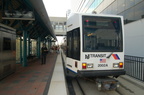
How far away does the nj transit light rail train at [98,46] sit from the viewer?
179 inches

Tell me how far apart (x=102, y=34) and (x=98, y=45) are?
0.46 m

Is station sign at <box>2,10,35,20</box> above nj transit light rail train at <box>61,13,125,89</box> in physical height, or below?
above

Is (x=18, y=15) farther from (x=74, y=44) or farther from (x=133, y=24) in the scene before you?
(x=133, y=24)

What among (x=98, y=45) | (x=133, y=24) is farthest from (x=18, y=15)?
(x=133, y=24)

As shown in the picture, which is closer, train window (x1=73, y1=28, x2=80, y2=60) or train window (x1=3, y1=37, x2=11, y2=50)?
train window (x1=73, y1=28, x2=80, y2=60)

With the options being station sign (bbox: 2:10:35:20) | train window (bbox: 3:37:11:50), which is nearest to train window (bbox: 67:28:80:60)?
station sign (bbox: 2:10:35:20)

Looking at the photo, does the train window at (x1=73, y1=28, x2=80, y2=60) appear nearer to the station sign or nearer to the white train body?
the white train body

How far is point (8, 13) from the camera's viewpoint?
5852mm

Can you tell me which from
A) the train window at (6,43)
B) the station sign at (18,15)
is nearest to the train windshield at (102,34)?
the station sign at (18,15)

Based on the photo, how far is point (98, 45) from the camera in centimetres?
469

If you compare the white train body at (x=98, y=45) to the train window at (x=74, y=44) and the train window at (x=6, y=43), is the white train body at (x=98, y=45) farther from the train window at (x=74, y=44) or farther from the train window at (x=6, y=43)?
the train window at (x=6, y=43)

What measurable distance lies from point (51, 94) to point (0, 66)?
9.25 feet

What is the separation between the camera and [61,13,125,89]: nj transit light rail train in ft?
14.9

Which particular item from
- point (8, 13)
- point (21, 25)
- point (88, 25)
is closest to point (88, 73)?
point (88, 25)
